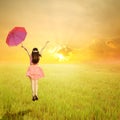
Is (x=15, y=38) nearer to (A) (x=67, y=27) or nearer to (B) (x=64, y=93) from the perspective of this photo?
(B) (x=64, y=93)

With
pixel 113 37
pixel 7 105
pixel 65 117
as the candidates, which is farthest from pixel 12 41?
pixel 113 37

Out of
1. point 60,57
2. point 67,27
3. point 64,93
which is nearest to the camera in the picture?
point 64,93

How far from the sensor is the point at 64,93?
3492mm

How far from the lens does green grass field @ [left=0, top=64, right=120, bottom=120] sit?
2.84 meters

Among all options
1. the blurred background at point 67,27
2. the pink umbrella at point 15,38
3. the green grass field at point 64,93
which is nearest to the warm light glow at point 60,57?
the blurred background at point 67,27

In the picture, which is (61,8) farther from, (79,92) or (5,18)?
(79,92)

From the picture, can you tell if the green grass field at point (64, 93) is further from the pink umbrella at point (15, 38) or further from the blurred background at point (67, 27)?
the pink umbrella at point (15, 38)

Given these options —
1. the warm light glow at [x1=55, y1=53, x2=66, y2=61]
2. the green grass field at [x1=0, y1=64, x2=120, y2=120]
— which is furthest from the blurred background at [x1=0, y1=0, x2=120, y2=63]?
the green grass field at [x1=0, y1=64, x2=120, y2=120]

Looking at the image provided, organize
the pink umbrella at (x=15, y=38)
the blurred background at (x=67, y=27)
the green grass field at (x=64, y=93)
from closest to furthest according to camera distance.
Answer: the green grass field at (x=64, y=93), the pink umbrella at (x=15, y=38), the blurred background at (x=67, y=27)

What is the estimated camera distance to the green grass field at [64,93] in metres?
2.84

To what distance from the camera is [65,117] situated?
110 inches

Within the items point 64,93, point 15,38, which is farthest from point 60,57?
point 15,38

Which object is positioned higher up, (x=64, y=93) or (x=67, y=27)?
(x=67, y=27)

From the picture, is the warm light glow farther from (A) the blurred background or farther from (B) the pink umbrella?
(B) the pink umbrella
